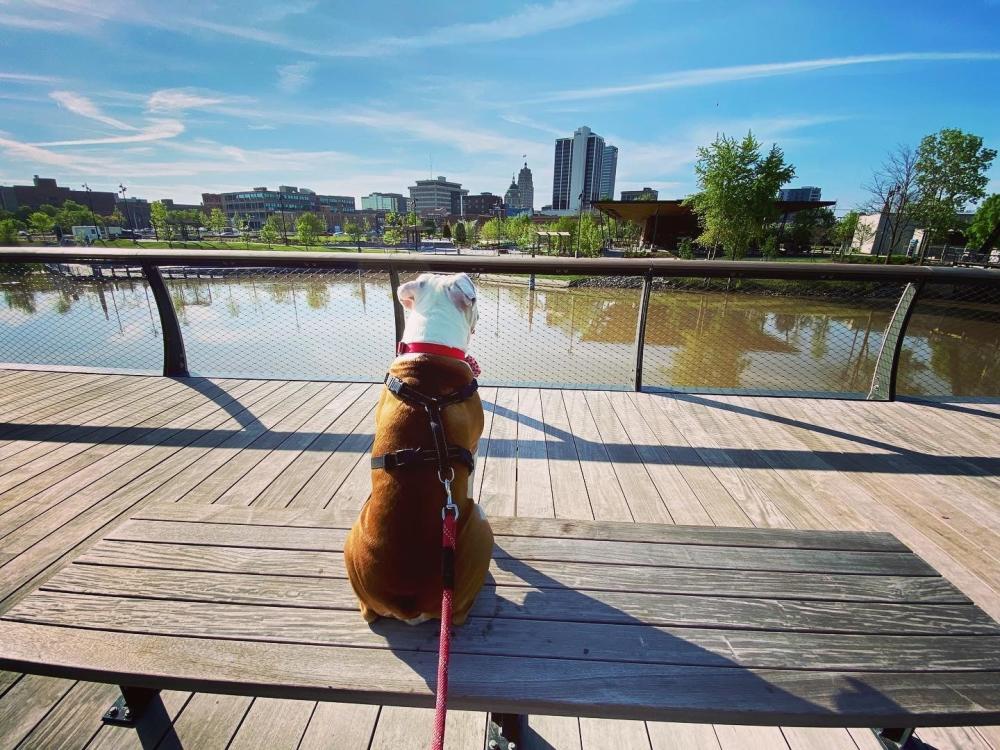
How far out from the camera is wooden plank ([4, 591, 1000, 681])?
957 millimetres

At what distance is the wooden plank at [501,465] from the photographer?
2055mm

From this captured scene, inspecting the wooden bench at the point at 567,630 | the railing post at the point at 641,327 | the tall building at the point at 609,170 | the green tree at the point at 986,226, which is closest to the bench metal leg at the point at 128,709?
the wooden bench at the point at 567,630

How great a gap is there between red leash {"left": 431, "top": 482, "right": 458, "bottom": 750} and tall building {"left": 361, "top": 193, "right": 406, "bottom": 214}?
456 ft

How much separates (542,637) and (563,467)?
140cm

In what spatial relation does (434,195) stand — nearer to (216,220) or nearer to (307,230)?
(216,220)

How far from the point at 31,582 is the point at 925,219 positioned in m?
35.7

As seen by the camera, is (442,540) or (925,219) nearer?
(442,540)

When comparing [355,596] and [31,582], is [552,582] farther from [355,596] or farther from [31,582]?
[31,582]

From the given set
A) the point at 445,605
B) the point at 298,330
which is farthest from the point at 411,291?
the point at 298,330

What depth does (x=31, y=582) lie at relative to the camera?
1564 mm

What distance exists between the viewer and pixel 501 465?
237 cm

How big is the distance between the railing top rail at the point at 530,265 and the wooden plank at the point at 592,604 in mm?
2081

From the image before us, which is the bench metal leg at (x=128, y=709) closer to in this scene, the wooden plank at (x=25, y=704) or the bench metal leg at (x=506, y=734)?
the wooden plank at (x=25, y=704)

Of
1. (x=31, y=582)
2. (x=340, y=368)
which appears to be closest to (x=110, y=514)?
(x=31, y=582)
